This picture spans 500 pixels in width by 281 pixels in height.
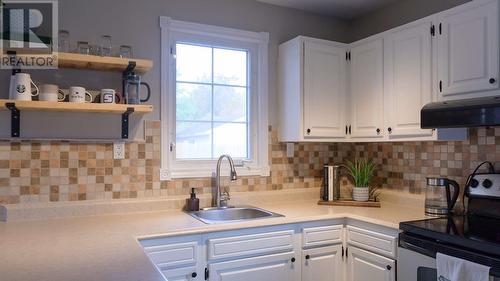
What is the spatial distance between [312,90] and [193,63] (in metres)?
0.89

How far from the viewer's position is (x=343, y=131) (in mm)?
2801

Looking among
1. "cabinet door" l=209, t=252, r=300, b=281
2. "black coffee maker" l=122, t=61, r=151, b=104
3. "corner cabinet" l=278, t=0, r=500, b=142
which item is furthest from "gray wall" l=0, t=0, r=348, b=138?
"cabinet door" l=209, t=252, r=300, b=281

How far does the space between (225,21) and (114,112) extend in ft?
3.47

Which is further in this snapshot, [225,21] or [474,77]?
[225,21]

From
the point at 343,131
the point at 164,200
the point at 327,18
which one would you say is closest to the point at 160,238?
the point at 164,200

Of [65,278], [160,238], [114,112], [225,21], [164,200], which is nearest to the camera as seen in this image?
[65,278]

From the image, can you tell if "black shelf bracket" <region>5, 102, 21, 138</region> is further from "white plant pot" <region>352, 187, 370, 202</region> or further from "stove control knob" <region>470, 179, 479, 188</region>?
"stove control knob" <region>470, 179, 479, 188</region>

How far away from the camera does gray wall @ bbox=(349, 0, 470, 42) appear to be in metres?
2.50

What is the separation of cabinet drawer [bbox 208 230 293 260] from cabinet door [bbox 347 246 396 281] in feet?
1.46

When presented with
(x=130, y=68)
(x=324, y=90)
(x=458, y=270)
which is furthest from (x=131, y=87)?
(x=458, y=270)

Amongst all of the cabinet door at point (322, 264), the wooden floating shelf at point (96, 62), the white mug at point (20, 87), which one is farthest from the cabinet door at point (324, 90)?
the white mug at point (20, 87)

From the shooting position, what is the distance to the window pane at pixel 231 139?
8.82ft

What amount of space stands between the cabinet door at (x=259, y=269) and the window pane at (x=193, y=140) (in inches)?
33.9

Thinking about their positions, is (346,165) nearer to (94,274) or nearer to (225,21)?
(225,21)
